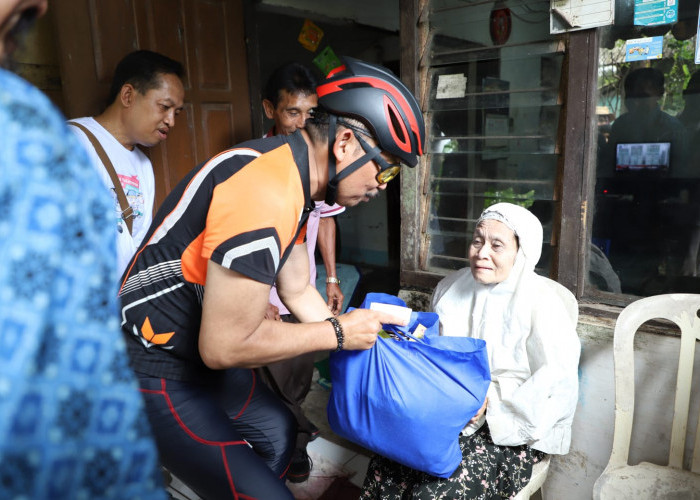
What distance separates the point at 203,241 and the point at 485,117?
70.4 inches

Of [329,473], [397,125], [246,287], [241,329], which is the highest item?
[397,125]

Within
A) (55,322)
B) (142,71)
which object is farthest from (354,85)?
(142,71)

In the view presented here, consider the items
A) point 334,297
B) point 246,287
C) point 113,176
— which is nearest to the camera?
point 246,287

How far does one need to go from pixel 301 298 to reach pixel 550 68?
1515 mm

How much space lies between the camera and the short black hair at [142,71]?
219cm

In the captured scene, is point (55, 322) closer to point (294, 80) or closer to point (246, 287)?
point (246, 287)

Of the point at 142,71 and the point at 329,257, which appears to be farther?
the point at 329,257

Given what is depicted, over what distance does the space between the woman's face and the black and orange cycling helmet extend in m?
0.71

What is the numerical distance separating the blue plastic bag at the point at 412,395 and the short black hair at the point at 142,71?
1.49 metres

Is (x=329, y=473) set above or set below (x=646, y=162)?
below

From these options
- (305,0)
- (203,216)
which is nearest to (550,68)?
(203,216)

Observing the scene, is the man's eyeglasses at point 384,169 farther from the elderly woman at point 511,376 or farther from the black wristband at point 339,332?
the elderly woman at point 511,376

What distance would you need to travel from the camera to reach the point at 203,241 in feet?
3.92

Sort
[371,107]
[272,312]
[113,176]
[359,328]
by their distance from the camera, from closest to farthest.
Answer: [371,107] < [359,328] < [113,176] < [272,312]
